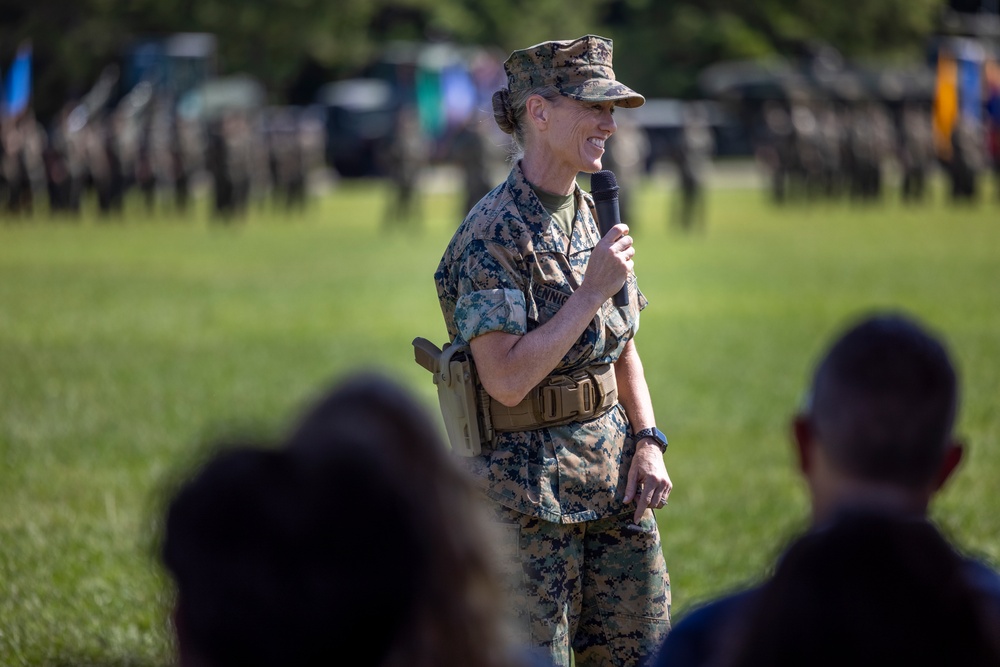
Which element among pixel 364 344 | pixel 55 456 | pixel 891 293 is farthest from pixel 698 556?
pixel 891 293

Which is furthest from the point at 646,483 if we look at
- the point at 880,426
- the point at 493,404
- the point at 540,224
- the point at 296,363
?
the point at 296,363

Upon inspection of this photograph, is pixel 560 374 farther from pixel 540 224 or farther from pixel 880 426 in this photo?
pixel 880 426

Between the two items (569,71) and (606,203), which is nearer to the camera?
(569,71)

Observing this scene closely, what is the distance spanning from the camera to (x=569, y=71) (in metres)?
3.64

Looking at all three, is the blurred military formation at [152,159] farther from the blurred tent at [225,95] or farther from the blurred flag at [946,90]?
the blurred flag at [946,90]

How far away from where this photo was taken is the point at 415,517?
152 cm

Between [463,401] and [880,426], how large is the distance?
1.74 m

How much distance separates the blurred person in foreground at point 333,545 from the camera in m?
1.51

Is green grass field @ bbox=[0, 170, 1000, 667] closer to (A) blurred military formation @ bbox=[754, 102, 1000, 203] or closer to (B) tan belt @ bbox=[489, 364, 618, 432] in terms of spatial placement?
(B) tan belt @ bbox=[489, 364, 618, 432]

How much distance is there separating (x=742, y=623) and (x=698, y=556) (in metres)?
5.16

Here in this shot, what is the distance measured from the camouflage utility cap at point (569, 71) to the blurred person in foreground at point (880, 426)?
1.70 meters

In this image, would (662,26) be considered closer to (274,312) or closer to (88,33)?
(88,33)

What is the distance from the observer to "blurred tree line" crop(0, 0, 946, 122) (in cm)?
5938

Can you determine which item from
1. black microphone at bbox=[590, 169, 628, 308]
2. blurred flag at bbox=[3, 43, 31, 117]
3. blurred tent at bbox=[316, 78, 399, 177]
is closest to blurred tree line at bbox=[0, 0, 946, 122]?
blurred tent at bbox=[316, 78, 399, 177]
